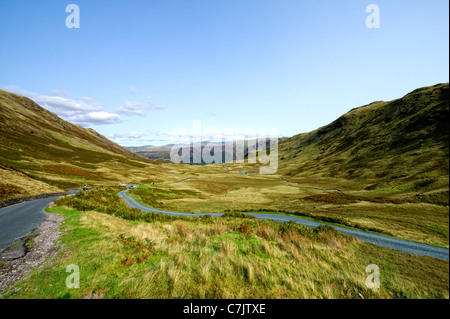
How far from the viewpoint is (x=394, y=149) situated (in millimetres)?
59562

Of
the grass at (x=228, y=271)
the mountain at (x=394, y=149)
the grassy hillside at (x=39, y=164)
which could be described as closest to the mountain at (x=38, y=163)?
the grassy hillside at (x=39, y=164)

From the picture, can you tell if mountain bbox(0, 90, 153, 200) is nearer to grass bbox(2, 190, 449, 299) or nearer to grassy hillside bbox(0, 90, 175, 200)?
grassy hillside bbox(0, 90, 175, 200)

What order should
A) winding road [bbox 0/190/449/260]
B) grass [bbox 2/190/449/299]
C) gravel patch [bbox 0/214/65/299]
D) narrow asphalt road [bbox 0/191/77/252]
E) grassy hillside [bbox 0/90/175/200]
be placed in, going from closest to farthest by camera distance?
grass [bbox 2/190/449/299], gravel patch [bbox 0/214/65/299], winding road [bbox 0/190/449/260], narrow asphalt road [bbox 0/191/77/252], grassy hillside [bbox 0/90/175/200]

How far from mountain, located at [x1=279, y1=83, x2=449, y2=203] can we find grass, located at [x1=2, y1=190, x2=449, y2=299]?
4.43 metres

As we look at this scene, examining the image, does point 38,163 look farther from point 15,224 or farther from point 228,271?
point 228,271

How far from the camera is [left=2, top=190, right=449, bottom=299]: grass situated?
6973mm

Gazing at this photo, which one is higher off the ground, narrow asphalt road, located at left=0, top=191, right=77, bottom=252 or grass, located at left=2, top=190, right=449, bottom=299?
grass, located at left=2, top=190, right=449, bottom=299

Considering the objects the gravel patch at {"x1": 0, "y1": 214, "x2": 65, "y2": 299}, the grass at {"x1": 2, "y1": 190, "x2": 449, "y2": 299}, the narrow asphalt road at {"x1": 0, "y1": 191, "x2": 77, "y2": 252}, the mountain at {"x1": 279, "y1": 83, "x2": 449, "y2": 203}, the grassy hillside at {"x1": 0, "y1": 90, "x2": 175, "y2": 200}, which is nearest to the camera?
the grass at {"x1": 2, "y1": 190, "x2": 449, "y2": 299}

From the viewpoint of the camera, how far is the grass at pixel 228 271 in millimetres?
6973

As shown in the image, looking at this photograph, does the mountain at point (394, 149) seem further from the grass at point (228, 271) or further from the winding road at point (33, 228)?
the grass at point (228, 271)

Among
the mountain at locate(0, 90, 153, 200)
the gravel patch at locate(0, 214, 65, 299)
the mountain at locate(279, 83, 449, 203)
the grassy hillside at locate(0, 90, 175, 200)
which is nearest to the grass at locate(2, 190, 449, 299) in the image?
the gravel patch at locate(0, 214, 65, 299)

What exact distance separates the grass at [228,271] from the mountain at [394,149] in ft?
14.5

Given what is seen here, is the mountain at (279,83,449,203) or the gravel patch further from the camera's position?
the mountain at (279,83,449,203)

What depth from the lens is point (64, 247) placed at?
12.0 meters
